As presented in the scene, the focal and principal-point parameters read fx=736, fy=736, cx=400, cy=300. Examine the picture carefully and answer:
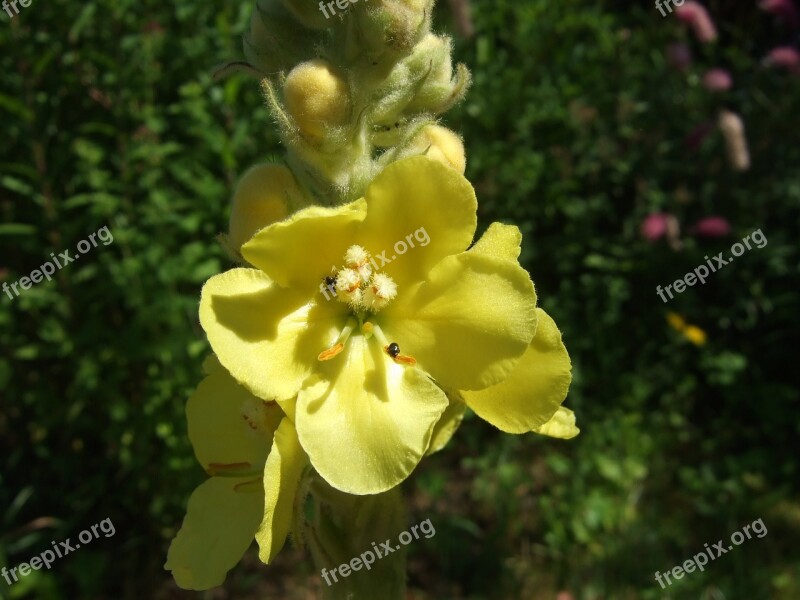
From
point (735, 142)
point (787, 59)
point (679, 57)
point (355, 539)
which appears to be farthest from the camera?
point (679, 57)

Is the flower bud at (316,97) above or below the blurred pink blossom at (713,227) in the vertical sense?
above

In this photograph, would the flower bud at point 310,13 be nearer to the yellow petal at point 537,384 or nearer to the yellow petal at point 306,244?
the yellow petal at point 306,244

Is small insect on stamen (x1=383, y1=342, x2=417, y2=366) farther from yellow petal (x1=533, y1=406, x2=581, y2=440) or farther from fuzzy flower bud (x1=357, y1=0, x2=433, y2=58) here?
fuzzy flower bud (x1=357, y1=0, x2=433, y2=58)

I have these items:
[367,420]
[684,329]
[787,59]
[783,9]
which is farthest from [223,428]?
[783,9]

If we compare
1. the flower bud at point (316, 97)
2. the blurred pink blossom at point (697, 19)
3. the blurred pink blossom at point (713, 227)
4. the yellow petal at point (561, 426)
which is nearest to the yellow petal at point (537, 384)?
the yellow petal at point (561, 426)

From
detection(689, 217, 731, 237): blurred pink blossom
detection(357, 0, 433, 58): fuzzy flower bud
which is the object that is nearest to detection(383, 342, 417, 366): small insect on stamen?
detection(357, 0, 433, 58): fuzzy flower bud

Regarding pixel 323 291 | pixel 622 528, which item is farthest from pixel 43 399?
pixel 622 528

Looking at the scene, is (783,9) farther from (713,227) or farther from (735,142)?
(713,227)
